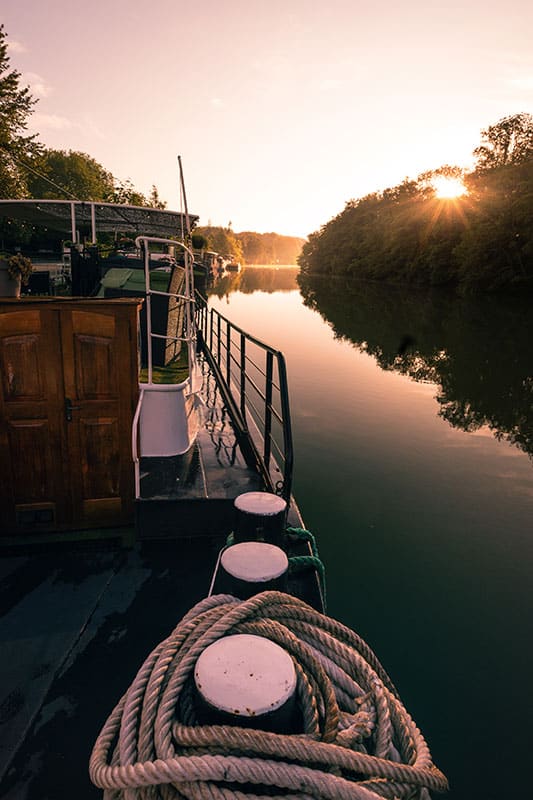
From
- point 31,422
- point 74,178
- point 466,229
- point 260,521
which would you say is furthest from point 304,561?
point 74,178

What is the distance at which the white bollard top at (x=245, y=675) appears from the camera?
1.76 metres

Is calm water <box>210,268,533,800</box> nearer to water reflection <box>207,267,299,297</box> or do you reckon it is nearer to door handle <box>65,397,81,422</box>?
door handle <box>65,397,81,422</box>

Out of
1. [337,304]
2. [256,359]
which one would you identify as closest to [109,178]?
[337,304]

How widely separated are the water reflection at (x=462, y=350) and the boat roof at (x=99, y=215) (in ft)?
29.6

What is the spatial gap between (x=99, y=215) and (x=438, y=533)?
28.7 feet

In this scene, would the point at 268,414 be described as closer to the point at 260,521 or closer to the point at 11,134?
the point at 260,521

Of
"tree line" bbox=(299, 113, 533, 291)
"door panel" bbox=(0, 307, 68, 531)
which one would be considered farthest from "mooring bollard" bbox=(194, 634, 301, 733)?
"tree line" bbox=(299, 113, 533, 291)

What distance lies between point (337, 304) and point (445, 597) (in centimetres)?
4063

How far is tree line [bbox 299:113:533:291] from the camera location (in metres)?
41.0

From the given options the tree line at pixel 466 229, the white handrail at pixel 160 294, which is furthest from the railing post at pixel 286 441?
the tree line at pixel 466 229

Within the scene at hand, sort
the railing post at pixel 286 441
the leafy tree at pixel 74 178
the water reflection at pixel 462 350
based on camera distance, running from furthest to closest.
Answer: the leafy tree at pixel 74 178 < the water reflection at pixel 462 350 < the railing post at pixel 286 441

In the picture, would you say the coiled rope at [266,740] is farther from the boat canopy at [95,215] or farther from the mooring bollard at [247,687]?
the boat canopy at [95,215]

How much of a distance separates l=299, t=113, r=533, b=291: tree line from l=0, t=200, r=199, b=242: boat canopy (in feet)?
124

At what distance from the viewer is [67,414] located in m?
4.32
